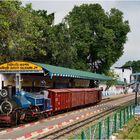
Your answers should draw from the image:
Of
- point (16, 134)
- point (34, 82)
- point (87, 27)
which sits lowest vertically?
point (16, 134)

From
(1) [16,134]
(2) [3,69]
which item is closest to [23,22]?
(2) [3,69]

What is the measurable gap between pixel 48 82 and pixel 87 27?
37.7m

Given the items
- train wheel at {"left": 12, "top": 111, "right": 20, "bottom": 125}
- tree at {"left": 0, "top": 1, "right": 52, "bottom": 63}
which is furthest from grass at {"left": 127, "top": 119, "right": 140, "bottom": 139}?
tree at {"left": 0, "top": 1, "right": 52, "bottom": 63}

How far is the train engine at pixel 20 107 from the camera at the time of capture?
23.2m

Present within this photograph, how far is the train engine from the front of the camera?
76.2 feet

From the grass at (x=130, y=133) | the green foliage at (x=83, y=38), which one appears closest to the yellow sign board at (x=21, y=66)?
the grass at (x=130, y=133)

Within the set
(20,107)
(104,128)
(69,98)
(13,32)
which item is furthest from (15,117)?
(13,32)

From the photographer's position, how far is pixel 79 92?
38.4 m

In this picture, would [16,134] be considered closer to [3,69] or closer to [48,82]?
[3,69]

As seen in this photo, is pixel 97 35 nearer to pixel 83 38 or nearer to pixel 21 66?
pixel 83 38

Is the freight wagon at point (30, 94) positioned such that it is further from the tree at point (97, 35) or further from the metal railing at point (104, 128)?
the tree at point (97, 35)

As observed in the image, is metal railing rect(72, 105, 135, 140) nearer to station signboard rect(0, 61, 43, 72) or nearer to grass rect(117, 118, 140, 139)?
grass rect(117, 118, 140, 139)

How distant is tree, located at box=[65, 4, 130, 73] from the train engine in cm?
4117

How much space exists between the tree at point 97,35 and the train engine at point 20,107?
135 feet
